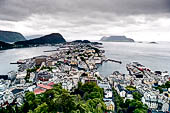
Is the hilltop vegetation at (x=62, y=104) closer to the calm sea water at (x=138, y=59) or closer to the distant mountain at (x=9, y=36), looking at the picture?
the calm sea water at (x=138, y=59)

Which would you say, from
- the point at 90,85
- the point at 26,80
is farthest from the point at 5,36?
the point at 90,85

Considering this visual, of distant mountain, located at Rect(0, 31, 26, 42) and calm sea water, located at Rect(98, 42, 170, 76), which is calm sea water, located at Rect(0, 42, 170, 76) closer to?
calm sea water, located at Rect(98, 42, 170, 76)

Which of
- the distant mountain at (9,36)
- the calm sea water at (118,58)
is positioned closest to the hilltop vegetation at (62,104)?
the calm sea water at (118,58)

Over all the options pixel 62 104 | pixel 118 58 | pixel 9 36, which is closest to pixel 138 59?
pixel 118 58

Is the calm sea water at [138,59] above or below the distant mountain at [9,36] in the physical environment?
below

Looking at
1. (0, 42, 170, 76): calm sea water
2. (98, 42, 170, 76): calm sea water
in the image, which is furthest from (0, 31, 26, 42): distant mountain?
(98, 42, 170, 76): calm sea water

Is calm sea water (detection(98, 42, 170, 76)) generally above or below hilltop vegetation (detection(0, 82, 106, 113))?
below

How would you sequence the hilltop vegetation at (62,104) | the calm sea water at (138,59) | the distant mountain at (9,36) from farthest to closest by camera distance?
the distant mountain at (9,36) → the calm sea water at (138,59) → the hilltop vegetation at (62,104)

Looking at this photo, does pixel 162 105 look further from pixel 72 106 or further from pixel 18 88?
pixel 18 88

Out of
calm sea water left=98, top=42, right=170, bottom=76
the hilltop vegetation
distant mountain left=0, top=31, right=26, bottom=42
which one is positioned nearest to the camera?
the hilltop vegetation

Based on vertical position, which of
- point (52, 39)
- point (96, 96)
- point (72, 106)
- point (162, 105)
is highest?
point (52, 39)

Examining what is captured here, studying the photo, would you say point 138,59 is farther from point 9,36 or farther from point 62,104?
point 9,36
